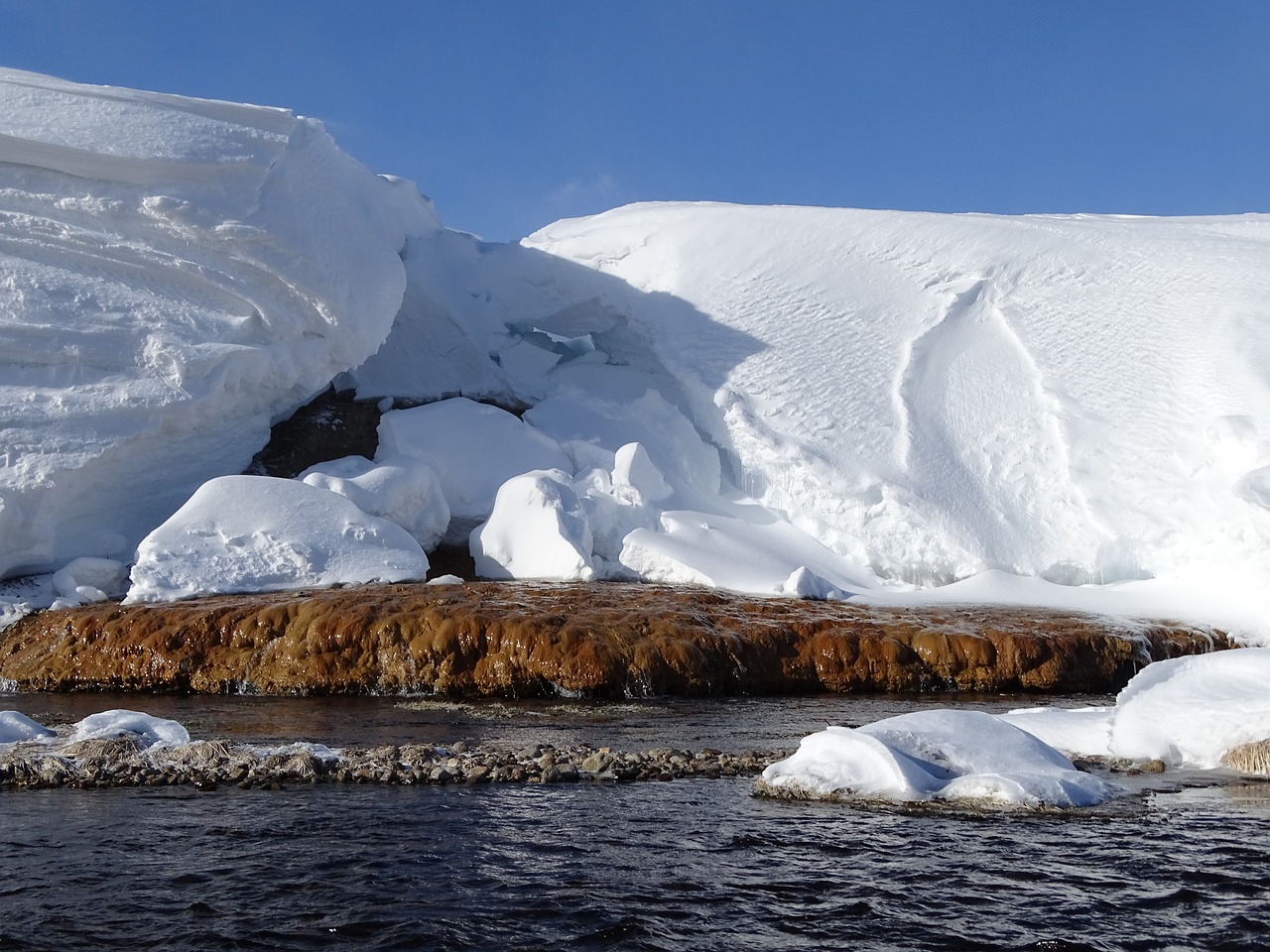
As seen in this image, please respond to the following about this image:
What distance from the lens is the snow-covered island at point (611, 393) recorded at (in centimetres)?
1659

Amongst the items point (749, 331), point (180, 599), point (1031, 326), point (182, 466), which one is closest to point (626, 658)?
point (180, 599)

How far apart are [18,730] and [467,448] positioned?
11.6 meters

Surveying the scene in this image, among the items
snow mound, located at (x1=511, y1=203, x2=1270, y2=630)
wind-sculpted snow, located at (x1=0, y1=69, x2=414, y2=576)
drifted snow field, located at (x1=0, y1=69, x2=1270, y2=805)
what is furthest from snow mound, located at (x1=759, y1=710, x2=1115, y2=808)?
wind-sculpted snow, located at (x1=0, y1=69, x2=414, y2=576)

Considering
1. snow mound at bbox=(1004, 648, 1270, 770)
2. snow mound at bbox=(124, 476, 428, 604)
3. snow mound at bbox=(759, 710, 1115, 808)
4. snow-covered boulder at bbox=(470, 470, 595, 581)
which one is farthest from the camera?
snow-covered boulder at bbox=(470, 470, 595, 581)

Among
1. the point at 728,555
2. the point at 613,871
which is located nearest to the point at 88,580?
the point at 728,555

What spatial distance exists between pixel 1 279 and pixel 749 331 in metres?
12.6

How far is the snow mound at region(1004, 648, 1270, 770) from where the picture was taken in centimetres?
864

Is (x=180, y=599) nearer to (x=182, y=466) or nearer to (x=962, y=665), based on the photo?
(x=182, y=466)

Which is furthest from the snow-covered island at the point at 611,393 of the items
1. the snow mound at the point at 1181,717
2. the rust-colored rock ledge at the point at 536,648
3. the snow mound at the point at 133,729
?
the snow mound at the point at 1181,717

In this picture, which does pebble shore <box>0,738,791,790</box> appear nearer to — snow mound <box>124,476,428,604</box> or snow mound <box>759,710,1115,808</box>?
snow mound <box>759,710,1115,808</box>

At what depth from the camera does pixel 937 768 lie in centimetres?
748

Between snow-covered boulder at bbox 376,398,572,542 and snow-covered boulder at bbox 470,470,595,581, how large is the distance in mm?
1095

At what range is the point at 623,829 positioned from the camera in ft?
21.9

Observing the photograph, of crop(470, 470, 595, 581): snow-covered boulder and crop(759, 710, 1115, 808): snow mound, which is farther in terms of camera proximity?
crop(470, 470, 595, 581): snow-covered boulder
